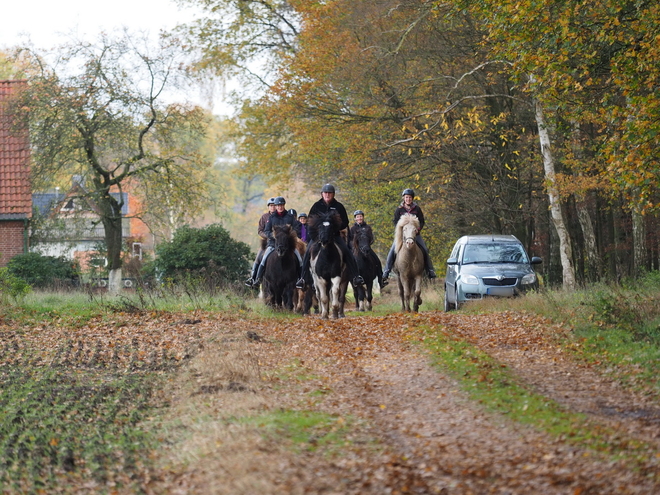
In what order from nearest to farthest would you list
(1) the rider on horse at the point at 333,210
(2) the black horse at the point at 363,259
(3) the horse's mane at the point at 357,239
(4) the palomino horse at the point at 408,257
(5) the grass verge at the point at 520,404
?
(5) the grass verge at the point at 520,404, (1) the rider on horse at the point at 333,210, (4) the palomino horse at the point at 408,257, (2) the black horse at the point at 363,259, (3) the horse's mane at the point at 357,239

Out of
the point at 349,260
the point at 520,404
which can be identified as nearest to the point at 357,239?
the point at 349,260

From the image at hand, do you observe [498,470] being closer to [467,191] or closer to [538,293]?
[538,293]

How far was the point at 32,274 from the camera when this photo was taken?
108 feet

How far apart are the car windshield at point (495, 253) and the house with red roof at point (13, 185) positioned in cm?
1850

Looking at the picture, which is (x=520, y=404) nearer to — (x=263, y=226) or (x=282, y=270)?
(x=282, y=270)

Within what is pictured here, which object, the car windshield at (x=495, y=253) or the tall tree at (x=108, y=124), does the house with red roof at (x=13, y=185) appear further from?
the car windshield at (x=495, y=253)

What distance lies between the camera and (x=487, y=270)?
19.6 m

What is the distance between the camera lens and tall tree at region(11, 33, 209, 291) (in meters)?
32.9

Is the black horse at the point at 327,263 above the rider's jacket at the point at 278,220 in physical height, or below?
below

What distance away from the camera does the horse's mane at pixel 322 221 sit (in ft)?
54.1

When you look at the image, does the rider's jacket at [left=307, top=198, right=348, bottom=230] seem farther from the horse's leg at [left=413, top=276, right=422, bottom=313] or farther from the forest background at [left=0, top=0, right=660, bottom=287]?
the forest background at [left=0, top=0, right=660, bottom=287]

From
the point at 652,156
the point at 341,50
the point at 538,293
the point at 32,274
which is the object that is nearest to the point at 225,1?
the point at 341,50

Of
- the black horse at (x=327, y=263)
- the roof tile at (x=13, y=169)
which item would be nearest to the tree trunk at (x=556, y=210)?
the black horse at (x=327, y=263)

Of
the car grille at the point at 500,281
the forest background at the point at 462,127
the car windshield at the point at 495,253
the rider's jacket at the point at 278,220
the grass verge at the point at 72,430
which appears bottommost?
the grass verge at the point at 72,430
